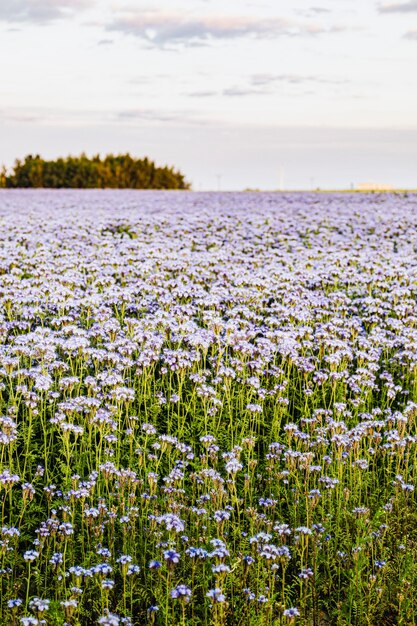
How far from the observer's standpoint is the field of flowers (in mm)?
5105

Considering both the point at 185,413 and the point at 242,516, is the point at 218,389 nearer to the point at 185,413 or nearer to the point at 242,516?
the point at 185,413

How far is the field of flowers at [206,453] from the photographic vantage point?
5105mm

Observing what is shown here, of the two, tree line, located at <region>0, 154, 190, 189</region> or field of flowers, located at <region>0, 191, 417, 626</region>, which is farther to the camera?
tree line, located at <region>0, 154, 190, 189</region>

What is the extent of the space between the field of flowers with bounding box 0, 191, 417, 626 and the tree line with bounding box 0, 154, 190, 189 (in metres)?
40.6

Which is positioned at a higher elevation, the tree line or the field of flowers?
the tree line

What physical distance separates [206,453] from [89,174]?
47.4 metres

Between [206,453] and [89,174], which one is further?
[89,174]

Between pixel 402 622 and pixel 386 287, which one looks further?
pixel 386 287

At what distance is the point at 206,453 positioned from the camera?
21.6ft

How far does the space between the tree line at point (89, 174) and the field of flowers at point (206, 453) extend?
40639mm

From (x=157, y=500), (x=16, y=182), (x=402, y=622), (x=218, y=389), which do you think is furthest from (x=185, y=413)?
(x=16, y=182)

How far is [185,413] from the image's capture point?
24.4ft

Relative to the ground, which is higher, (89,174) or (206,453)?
(89,174)

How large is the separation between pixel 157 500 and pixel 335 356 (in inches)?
101
